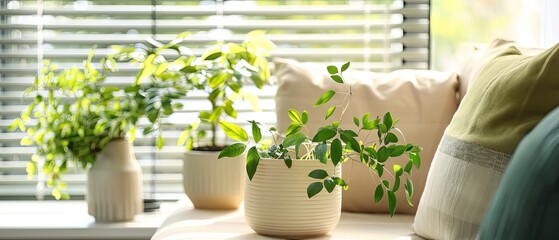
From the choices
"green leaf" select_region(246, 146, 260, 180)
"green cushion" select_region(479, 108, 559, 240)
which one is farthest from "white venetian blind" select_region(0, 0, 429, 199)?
"green cushion" select_region(479, 108, 559, 240)

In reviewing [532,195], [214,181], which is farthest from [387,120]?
[532,195]

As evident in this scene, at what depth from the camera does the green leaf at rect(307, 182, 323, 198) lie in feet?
5.38

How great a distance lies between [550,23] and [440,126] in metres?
0.52

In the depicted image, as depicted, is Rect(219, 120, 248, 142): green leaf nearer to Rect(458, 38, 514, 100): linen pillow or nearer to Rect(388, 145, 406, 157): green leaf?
Rect(388, 145, 406, 157): green leaf

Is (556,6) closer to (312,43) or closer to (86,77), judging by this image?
(312,43)

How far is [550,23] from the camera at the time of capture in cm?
240

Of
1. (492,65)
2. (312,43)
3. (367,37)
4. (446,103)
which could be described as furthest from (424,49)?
(492,65)

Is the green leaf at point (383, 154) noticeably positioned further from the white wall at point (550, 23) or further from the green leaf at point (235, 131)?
→ the white wall at point (550, 23)

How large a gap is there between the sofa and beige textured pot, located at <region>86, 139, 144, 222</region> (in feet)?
0.53

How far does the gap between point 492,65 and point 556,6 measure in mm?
725

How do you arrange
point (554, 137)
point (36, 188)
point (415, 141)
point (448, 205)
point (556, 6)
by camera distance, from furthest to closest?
1. point (36, 188)
2. point (556, 6)
3. point (415, 141)
4. point (448, 205)
5. point (554, 137)

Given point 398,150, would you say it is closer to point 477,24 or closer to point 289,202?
point 289,202

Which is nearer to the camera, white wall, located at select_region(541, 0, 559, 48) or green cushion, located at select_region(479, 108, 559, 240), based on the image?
green cushion, located at select_region(479, 108, 559, 240)

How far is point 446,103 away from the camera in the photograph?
2.17 metres
